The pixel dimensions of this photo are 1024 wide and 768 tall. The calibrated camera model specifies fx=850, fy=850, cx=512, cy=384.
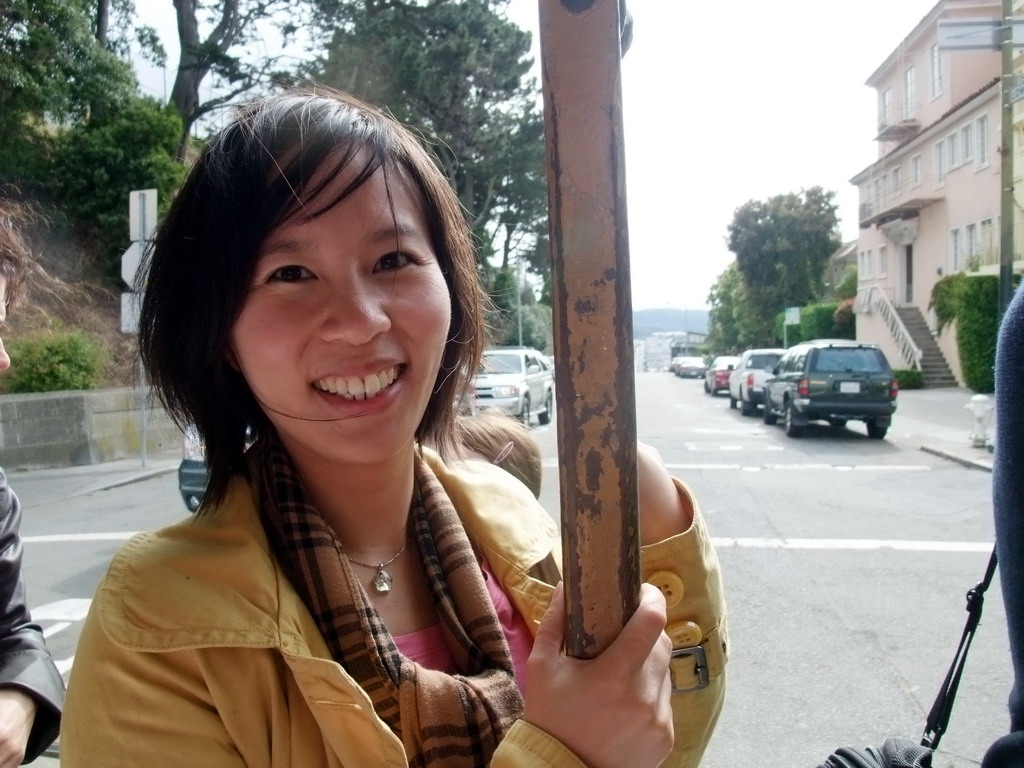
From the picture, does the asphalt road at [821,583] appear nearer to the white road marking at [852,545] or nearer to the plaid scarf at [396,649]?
the white road marking at [852,545]

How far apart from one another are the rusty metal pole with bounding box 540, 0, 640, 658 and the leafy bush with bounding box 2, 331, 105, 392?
43.1ft

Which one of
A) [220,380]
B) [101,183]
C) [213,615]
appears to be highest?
[101,183]

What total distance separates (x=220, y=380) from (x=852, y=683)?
3.54 metres

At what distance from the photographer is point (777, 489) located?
9328 millimetres

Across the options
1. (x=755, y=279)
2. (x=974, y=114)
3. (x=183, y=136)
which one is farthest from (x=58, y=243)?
(x=755, y=279)

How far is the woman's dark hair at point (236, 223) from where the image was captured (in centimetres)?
122

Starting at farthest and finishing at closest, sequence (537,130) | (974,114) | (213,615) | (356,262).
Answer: (974,114), (537,130), (356,262), (213,615)

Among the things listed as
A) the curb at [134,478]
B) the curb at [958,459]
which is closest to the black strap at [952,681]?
the curb at [958,459]

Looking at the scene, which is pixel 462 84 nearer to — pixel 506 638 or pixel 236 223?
pixel 236 223

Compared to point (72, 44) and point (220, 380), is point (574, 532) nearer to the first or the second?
point (220, 380)

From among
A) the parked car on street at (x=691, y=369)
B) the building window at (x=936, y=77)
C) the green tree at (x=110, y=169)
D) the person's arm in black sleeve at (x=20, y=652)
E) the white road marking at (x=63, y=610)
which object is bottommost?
the parked car on street at (x=691, y=369)

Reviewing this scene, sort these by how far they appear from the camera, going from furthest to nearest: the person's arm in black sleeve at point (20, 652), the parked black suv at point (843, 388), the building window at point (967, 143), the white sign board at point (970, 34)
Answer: the building window at point (967, 143) < the parked black suv at point (843, 388) < the white sign board at point (970, 34) < the person's arm in black sleeve at point (20, 652)

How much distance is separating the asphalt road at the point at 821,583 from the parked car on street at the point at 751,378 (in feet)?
24.5

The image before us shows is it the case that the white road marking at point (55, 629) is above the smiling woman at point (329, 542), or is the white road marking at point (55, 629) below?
below
